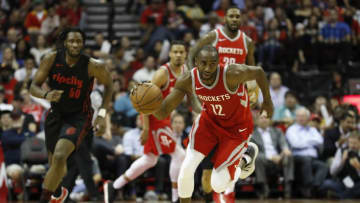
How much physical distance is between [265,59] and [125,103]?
3.50 metres

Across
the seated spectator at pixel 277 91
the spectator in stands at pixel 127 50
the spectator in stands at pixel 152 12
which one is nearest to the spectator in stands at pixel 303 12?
the seated spectator at pixel 277 91

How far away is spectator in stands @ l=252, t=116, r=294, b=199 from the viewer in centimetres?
967

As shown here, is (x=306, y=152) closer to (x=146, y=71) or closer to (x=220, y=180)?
(x=146, y=71)

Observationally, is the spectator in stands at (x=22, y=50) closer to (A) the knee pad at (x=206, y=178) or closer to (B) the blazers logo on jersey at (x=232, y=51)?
(B) the blazers logo on jersey at (x=232, y=51)

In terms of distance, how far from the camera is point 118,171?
977 centimetres

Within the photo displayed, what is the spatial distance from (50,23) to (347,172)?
7.52 m

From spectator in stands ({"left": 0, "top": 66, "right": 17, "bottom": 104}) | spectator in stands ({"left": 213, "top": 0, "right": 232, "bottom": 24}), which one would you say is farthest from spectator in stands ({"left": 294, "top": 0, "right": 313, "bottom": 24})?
spectator in stands ({"left": 0, "top": 66, "right": 17, "bottom": 104})

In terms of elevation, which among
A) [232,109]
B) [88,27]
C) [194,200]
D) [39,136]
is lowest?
[194,200]

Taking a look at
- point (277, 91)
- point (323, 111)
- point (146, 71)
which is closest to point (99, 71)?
point (146, 71)

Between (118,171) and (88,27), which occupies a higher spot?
(88,27)

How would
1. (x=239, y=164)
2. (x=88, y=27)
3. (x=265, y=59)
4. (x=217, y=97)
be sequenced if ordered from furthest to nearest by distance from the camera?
1. (x=88, y=27)
2. (x=265, y=59)
3. (x=239, y=164)
4. (x=217, y=97)

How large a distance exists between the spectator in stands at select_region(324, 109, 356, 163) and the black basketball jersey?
16.7 feet

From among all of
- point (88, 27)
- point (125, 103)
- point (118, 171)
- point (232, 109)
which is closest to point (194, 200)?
point (118, 171)

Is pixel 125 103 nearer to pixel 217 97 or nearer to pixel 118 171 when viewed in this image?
pixel 118 171
